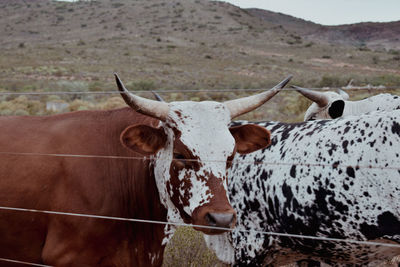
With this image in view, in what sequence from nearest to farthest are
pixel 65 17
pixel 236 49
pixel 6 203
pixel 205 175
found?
pixel 205 175 → pixel 6 203 → pixel 236 49 → pixel 65 17

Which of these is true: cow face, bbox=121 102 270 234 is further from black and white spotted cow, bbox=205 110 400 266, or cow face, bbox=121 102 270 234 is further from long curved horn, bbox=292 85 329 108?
long curved horn, bbox=292 85 329 108

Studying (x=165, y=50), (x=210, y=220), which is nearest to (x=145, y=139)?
(x=210, y=220)

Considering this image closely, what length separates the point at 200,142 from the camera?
8.63 feet

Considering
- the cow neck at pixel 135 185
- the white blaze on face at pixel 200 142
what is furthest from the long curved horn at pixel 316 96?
the cow neck at pixel 135 185

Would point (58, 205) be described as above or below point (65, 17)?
above

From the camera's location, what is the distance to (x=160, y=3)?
261 ft

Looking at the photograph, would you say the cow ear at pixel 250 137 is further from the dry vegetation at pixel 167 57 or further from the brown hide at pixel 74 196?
the dry vegetation at pixel 167 57

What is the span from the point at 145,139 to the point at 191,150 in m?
0.40

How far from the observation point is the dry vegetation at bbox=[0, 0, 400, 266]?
18133 millimetres

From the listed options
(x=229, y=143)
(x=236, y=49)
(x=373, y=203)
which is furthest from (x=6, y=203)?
(x=236, y=49)

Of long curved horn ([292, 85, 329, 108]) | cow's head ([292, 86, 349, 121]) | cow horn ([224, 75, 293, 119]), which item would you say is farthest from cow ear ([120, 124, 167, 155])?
long curved horn ([292, 85, 329, 108])

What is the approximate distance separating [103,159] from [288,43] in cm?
6203

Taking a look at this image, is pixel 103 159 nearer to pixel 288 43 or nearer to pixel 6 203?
pixel 6 203

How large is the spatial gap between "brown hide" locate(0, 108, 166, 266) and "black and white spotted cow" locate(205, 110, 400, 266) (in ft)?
2.57
